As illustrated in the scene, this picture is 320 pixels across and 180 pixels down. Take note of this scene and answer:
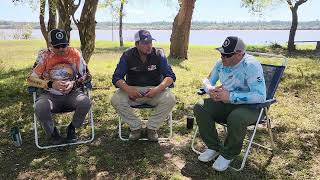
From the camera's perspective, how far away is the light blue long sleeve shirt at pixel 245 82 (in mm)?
4605

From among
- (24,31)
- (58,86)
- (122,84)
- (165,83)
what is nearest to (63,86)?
(58,86)

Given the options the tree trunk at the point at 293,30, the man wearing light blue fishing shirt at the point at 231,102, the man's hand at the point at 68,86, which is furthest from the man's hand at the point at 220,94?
the tree trunk at the point at 293,30

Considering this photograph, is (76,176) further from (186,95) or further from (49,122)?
(186,95)

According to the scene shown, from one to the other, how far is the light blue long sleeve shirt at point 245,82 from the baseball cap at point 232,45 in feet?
0.66

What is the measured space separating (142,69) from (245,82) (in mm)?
A: 1545

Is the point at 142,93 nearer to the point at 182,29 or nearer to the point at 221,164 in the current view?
the point at 221,164

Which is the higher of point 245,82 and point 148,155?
point 245,82

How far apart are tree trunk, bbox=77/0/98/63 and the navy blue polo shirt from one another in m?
3.44

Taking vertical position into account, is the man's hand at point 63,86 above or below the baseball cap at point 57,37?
below

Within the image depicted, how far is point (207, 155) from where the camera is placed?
498 centimetres

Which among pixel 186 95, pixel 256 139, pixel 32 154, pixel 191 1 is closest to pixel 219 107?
pixel 256 139

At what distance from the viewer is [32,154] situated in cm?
534

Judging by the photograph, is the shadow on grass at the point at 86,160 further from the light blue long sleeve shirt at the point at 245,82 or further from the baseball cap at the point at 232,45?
the baseball cap at the point at 232,45

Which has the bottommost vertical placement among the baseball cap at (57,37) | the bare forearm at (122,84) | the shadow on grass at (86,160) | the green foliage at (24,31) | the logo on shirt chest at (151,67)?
the green foliage at (24,31)
